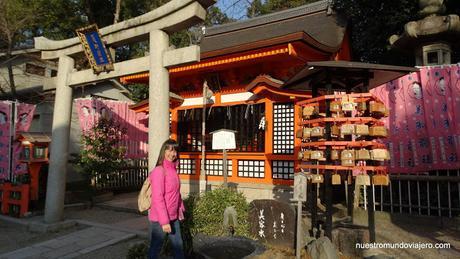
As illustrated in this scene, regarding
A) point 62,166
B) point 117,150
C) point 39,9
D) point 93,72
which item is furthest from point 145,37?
point 39,9

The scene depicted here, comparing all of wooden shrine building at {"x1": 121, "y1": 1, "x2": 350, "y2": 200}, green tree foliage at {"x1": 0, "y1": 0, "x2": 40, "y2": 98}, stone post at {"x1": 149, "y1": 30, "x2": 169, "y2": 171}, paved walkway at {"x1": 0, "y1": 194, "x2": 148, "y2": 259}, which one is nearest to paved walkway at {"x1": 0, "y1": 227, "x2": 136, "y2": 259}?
paved walkway at {"x1": 0, "y1": 194, "x2": 148, "y2": 259}

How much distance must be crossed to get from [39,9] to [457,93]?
69.7 ft

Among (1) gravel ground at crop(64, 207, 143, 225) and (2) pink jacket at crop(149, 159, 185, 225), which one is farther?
(1) gravel ground at crop(64, 207, 143, 225)

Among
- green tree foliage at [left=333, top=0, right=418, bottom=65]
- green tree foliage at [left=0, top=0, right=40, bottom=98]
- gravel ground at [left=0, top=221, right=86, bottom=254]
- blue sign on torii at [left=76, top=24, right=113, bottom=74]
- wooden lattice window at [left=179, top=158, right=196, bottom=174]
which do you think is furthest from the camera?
green tree foliage at [left=0, top=0, right=40, bottom=98]

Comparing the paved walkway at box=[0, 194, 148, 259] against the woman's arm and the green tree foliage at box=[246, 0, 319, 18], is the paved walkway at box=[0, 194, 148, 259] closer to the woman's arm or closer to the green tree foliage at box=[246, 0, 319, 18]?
the woman's arm

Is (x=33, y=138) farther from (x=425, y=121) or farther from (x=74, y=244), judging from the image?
(x=425, y=121)

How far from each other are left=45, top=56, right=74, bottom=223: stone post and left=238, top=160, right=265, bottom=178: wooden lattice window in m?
5.18

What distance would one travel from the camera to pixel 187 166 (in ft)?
39.7

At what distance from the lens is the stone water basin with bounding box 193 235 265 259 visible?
5266mm

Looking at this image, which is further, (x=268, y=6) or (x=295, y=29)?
(x=268, y=6)

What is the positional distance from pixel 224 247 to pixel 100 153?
298 inches

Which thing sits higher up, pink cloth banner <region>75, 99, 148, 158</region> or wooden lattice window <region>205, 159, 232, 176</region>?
pink cloth banner <region>75, 99, 148, 158</region>

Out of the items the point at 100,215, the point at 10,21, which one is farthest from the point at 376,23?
the point at 10,21

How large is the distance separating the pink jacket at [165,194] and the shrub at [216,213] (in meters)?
2.31
